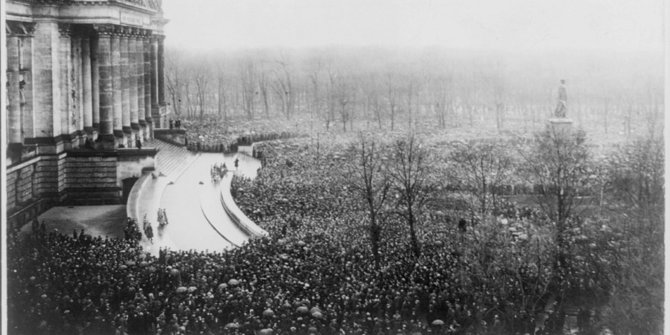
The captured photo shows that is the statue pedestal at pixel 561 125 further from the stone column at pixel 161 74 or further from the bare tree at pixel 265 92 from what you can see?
the bare tree at pixel 265 92

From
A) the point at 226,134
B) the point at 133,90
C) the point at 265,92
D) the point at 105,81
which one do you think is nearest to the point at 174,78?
the point at 226,134

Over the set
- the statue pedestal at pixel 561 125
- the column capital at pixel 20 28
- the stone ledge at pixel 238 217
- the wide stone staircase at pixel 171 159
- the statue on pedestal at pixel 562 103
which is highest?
the column capital at pixel 20 28

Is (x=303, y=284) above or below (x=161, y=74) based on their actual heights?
below

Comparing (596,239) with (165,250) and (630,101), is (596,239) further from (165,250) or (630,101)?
(165,250)

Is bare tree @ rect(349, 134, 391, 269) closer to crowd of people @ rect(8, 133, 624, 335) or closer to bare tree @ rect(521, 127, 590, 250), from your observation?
crowd of people @ rect(8, 133, 624, 335)

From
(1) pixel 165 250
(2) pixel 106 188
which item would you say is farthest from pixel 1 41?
(2) pixel 106 188

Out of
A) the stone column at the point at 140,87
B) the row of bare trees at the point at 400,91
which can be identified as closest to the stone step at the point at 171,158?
the stone column at the point at 140,87

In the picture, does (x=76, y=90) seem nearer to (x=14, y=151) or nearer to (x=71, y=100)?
(x=71, y=100)
